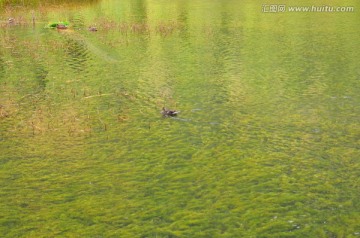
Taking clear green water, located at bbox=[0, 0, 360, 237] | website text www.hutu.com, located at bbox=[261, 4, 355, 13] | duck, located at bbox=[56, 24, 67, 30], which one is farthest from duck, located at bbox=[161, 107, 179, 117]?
website text www.hutu.com, located at bbox=[261, 4, 355, 13]

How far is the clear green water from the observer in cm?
1166

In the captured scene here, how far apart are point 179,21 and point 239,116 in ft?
91.5

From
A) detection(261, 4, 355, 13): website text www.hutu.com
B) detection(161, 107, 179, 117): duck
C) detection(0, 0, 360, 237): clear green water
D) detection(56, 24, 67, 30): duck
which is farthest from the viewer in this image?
detection(261, 4, 355, 13): website text www.hutu.com

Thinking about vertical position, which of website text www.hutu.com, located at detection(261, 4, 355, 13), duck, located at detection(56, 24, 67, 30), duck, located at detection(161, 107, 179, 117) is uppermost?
duck, located at detection(56, 24, 67, 30)

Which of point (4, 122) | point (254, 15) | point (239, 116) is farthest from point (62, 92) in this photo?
point (254, 15)

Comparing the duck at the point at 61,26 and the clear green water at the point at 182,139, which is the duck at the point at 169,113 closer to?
the clear green water at the point at 182,139

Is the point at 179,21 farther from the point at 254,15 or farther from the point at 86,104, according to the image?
the point at 86,104

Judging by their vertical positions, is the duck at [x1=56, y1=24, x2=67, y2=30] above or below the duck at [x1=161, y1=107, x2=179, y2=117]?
above

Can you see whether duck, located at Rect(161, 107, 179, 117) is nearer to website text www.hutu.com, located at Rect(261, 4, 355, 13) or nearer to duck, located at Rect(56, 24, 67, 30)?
duck, located at Rect(56, 24, 67, 30)

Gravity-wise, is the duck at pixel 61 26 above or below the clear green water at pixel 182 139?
above

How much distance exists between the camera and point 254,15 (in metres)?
47.1

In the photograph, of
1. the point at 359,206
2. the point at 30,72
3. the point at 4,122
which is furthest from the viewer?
the point at 30,72

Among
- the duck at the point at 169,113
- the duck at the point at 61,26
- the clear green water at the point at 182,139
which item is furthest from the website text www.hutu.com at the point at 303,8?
the duck at the point at 169,113

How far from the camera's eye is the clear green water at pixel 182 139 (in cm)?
1166
